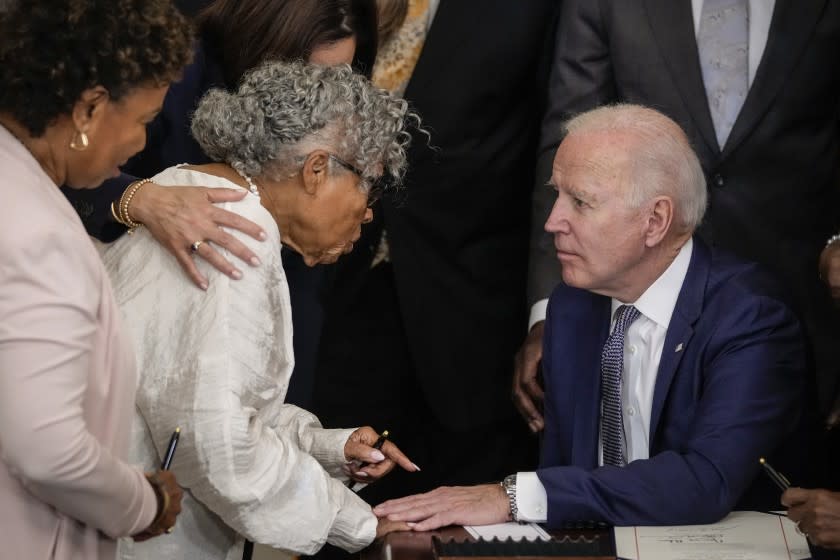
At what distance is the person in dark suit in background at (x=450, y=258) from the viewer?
402cm

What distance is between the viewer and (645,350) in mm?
3164

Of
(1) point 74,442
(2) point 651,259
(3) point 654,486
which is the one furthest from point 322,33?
(1) point 74,442

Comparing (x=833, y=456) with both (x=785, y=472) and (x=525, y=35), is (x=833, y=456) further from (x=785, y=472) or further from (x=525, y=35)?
(x=525, y=35)

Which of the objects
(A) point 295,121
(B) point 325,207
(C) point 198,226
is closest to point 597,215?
(B) point 325,207

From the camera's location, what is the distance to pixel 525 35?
4027 millimetres

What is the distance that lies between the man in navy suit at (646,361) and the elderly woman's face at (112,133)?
3.33ft

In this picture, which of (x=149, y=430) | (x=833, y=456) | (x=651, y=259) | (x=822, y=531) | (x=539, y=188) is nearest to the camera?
(x=822, y=531)

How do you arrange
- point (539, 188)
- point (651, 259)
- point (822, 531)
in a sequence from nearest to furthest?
point (822, 531)
point (651, 259)
point (539, 188)

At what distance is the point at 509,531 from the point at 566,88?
1643mm

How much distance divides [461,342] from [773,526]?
1633mm

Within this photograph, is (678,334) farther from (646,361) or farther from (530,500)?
(530,500)

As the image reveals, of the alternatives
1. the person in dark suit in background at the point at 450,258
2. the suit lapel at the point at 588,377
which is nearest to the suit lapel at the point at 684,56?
the person in dark suit in background at the point at 450,258

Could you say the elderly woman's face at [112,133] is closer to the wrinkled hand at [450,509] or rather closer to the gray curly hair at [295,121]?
the gray curly hair at [295,121]

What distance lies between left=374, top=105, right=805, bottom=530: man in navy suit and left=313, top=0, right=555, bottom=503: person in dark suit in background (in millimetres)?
864
